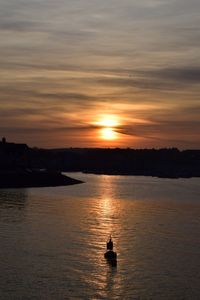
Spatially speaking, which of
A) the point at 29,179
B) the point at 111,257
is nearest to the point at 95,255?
the point at 111,257

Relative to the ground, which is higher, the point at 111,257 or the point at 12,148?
the point at 12,148

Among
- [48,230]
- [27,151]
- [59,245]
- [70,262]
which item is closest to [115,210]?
[48,230]

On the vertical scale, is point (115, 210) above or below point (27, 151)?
below

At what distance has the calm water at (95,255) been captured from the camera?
3800cm

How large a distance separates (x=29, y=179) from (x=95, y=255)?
102335mm

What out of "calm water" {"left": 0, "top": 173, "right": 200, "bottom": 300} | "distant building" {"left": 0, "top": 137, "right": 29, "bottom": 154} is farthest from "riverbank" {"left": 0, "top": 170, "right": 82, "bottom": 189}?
"calm water" {"left": 0, "top": 173, "right": 200, "bottom": 300}

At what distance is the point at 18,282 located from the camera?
129 ft

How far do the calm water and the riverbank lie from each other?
184ft

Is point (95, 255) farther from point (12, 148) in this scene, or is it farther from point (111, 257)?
point (12, 148)

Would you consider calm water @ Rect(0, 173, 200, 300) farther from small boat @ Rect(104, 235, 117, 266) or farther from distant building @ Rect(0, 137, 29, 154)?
distant building @ Rect(0, 137, 29, 154)

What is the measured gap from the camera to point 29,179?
14925 cm

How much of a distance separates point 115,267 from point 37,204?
5137 centimetres

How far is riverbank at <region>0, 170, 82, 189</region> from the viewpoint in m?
140

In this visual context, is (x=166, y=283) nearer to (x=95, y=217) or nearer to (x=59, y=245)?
(x=59, y=245)
